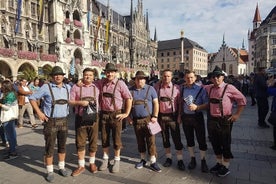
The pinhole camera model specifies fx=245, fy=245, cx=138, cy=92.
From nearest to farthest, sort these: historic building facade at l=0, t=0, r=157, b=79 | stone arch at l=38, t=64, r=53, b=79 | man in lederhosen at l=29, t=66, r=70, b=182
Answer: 1. man in lederhosen at l=29, t=66, r=70, b=182
2. historic building facade at l=0, t=0, r=157, b=79
3. stone arch at l=38, t=64, r=53, b=79

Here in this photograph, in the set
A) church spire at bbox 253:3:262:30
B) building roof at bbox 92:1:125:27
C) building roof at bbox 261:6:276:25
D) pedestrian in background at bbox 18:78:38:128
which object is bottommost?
pedestrian in background at bbox 18:78:38:128

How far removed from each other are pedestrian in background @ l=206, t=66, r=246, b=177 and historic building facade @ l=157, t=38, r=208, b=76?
86.4 m

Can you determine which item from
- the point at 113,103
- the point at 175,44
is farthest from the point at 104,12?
the point at 175,44

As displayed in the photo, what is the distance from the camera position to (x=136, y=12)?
58375mm

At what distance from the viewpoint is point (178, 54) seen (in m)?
92.6

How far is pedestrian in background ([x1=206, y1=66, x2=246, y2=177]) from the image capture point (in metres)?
4.57

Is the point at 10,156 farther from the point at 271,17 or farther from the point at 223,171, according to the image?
the point at 271,17

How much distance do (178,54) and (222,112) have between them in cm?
9030

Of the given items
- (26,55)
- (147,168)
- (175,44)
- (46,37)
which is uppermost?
(175,44)

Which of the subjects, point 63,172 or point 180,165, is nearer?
point 63,172

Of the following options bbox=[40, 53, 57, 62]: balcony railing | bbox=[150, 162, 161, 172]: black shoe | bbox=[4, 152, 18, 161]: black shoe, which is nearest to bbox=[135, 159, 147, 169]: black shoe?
bbox=[150, 162, 161, 172]: black shoe

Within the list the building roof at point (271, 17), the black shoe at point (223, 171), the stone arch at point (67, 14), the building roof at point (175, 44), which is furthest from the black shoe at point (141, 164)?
the building roof at point (175, 44)

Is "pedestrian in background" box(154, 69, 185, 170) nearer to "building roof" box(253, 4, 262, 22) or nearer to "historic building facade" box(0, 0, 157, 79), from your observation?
"historic building facade" box(0, 0, 157, 79)

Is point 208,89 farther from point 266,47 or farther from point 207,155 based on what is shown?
point 266,47
